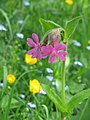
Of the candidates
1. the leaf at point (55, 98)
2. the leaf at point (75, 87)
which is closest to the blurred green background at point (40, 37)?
the leaf at point (75, 87)

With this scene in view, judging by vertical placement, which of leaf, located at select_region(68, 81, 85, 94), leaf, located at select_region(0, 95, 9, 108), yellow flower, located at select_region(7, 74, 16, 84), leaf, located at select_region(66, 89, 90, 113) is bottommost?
leaf, located at select_region(66, 89, 90, 113)

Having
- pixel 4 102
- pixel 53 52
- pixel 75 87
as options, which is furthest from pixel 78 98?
pixel 75 87

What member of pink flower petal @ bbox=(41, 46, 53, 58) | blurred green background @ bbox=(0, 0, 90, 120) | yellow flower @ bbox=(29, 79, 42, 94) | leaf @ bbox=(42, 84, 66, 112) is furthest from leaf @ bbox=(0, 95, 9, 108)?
pink flower petal @ bbox=(41, 46, 53, 58)

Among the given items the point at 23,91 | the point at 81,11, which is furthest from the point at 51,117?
the point at 81,11

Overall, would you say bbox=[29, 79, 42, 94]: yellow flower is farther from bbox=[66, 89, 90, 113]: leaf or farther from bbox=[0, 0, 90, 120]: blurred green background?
bbox=[66, 89, 90, 113]: leaf

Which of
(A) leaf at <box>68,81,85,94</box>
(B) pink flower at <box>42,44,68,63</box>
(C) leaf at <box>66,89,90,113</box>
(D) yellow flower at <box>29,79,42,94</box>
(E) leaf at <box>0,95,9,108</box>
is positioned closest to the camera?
(B) pink flower at <box>42,44,68,63</box>

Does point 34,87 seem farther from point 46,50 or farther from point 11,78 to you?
point 46,50

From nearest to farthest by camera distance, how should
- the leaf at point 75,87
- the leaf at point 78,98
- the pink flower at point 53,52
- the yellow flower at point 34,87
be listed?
the pink flower at point 53,52 → the leaf at point 78,98 → the yellow flower at point 34,87 → the leaf at point 75,87

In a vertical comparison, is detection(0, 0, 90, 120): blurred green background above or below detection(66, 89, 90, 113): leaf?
above

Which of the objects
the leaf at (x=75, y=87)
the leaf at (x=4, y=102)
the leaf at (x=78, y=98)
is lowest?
the leaf at (x=78, y=98)

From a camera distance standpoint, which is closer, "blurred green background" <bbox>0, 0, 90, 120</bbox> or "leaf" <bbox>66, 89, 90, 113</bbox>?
"leaf" <bbox>66, 89, 90, 113</bbox>

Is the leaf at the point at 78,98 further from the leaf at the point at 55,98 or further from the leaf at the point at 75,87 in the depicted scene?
the leaf at the point at 75,87

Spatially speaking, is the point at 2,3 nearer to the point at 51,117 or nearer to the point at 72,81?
the point at 72,81
